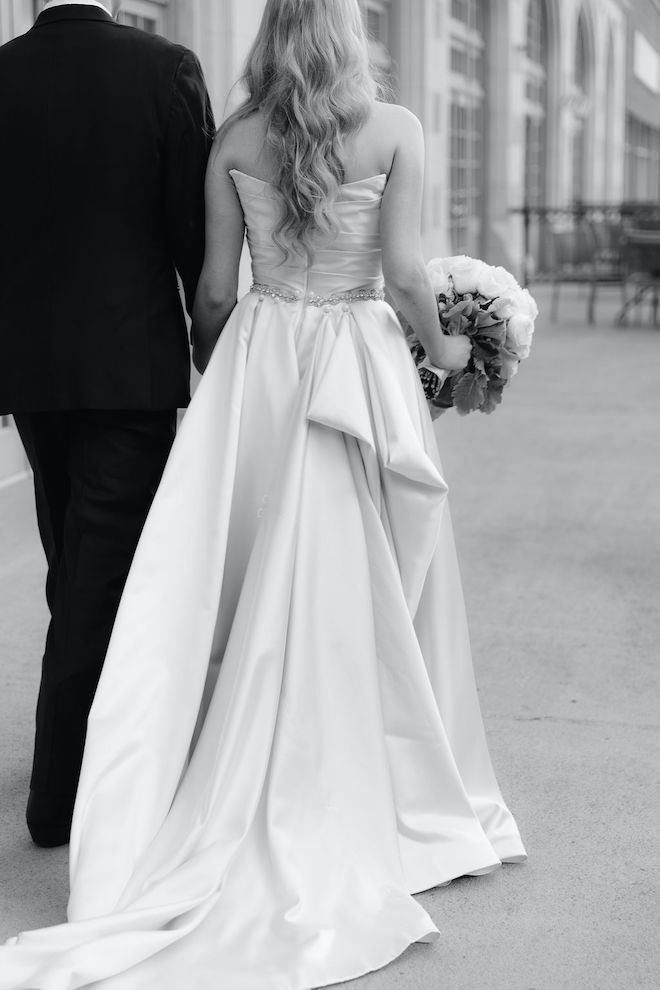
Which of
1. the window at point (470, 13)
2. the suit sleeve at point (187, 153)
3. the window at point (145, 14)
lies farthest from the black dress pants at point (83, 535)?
the window at point (470, 13)

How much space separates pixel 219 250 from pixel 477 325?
0.65m

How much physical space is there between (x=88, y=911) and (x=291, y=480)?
91 centimetres

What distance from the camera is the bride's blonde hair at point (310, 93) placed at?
248 cm

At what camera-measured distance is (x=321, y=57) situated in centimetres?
248

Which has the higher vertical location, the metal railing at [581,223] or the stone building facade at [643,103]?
the stone building facade at [643,103]

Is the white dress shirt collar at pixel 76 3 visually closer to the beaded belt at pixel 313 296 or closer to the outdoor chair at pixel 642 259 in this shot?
the beaded belt at pixel 313 296

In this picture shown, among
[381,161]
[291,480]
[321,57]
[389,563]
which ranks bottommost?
[389,563]

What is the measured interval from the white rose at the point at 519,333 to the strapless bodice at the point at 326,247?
14.4 inches

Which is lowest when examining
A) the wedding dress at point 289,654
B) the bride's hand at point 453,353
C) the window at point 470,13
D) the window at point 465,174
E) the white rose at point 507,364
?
the wedding dress at point 289,654

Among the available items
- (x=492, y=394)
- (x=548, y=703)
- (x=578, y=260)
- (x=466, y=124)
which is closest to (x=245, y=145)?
(x=492, y=394)

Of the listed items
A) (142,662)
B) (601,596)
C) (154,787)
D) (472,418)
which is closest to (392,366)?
(142,662)

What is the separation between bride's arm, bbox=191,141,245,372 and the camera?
2609mm

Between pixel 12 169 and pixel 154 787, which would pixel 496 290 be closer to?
pixel 12 169

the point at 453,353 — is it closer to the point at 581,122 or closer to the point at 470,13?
the point at 470,13
